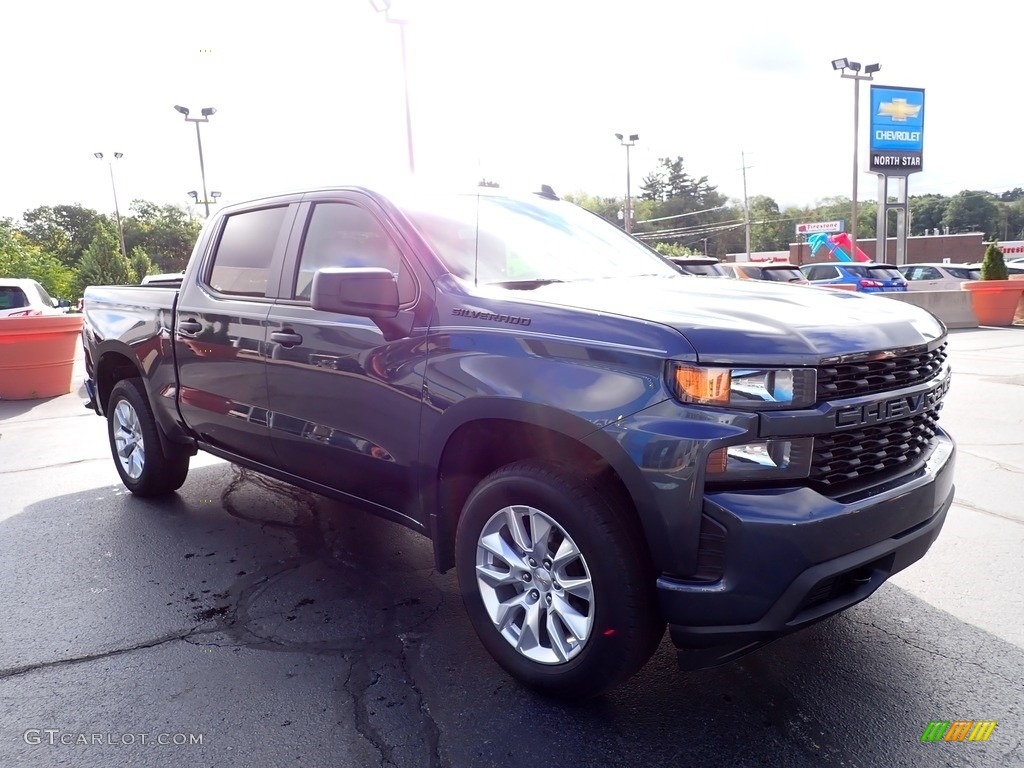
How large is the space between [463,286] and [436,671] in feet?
4.87

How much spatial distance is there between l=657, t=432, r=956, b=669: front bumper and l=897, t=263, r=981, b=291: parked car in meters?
27.4

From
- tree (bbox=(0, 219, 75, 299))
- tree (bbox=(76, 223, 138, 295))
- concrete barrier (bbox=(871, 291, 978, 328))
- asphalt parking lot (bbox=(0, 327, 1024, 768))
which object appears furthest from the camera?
tree (bbox=(76, 223, 138, 295))

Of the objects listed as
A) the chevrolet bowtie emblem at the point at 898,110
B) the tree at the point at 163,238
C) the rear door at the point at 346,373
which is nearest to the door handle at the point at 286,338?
the rear door at the point at 346,373

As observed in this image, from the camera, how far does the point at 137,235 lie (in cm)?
8669

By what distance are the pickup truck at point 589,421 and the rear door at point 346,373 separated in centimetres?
1

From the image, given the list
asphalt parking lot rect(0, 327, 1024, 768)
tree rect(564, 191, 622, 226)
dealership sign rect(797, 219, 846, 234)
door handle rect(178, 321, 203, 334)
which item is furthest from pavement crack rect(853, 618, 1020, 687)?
tree rect(564, 191, 622, 226)

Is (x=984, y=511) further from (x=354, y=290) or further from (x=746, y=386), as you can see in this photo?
(x=354, y=290)

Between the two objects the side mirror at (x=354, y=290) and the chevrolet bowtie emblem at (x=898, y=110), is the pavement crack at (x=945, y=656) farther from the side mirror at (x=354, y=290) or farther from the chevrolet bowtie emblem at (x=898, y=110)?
the chevrolet bowtie emblem at (x=898, y=110)

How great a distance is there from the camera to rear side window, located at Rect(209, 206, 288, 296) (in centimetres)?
411

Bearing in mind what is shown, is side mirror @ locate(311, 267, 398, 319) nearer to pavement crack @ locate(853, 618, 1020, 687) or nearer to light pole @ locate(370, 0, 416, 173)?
pavement crack @ locate(853, 618, 1020, 687)

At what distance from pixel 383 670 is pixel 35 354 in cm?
935

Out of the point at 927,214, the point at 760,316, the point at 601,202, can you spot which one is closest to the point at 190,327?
the point at 760,316

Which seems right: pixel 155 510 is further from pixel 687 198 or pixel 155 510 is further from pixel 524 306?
pixel 687 198

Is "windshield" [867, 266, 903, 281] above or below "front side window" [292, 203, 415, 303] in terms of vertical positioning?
below
